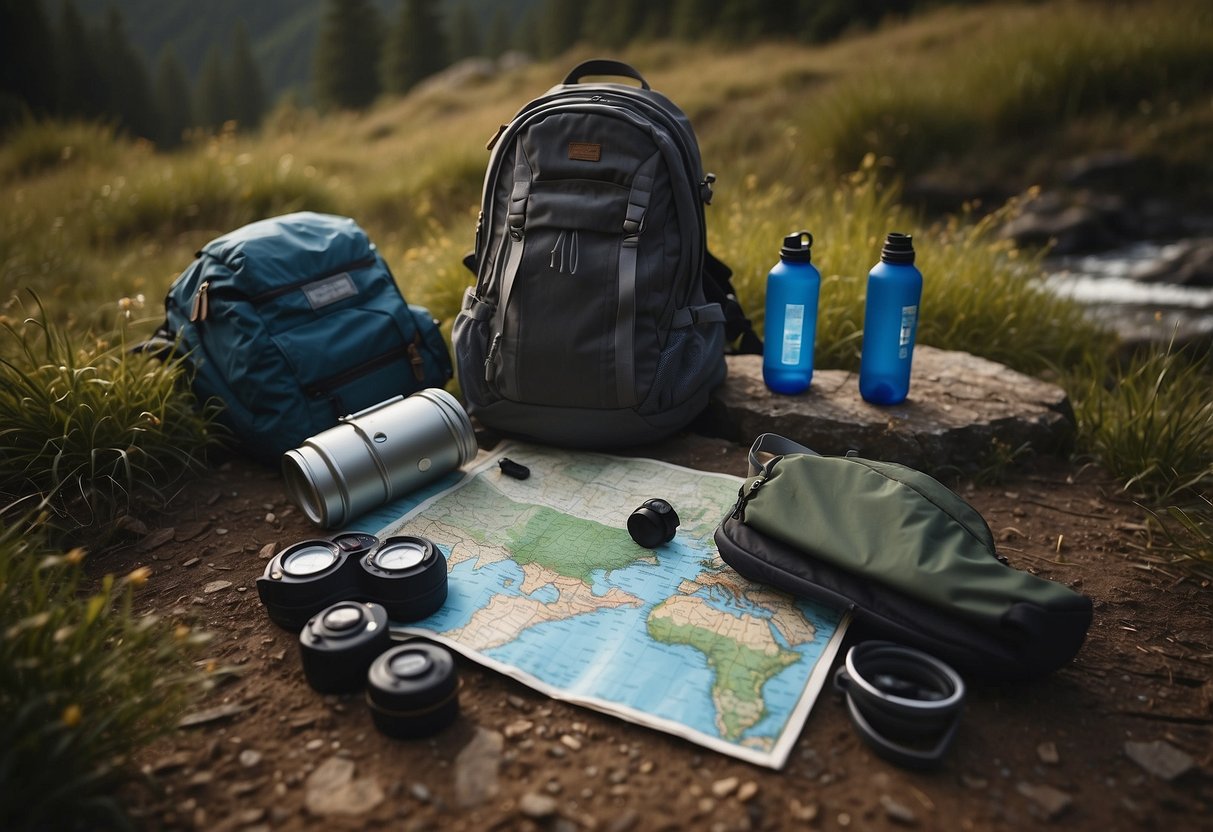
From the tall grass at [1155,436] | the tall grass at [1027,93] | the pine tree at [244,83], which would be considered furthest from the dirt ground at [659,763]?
the pine tree at [244,83]

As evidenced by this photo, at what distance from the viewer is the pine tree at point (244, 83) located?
38812 mm

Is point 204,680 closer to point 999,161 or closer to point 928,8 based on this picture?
point 999,161

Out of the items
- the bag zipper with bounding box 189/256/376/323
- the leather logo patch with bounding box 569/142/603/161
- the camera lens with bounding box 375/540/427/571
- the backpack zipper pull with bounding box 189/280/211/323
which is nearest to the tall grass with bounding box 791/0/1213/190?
the leather logo patch with bounding box 569/142/603/161

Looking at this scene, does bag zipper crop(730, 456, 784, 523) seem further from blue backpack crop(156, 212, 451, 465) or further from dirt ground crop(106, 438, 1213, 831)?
blue backpack crop(156, 212, 451, 465)

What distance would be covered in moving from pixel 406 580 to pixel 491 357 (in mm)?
1255

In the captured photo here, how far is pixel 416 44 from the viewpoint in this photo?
29578 millimetres

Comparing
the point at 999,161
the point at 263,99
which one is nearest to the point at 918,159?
the point at 999,161

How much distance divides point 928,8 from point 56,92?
2400 centimetres

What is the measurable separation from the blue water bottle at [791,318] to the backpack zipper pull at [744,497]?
42.5 inches

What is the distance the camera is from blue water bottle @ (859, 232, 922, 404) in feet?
11.1

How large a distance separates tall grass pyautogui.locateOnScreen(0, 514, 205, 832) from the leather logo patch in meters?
2.15

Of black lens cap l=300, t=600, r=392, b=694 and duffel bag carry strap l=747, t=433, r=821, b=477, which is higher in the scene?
duffel bag carry strap l=747, t=433, r=821, b=477

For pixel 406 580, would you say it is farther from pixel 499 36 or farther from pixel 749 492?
pixel 499 36

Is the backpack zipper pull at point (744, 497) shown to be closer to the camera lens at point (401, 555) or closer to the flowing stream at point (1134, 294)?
the camera lens at point (401, 555)
